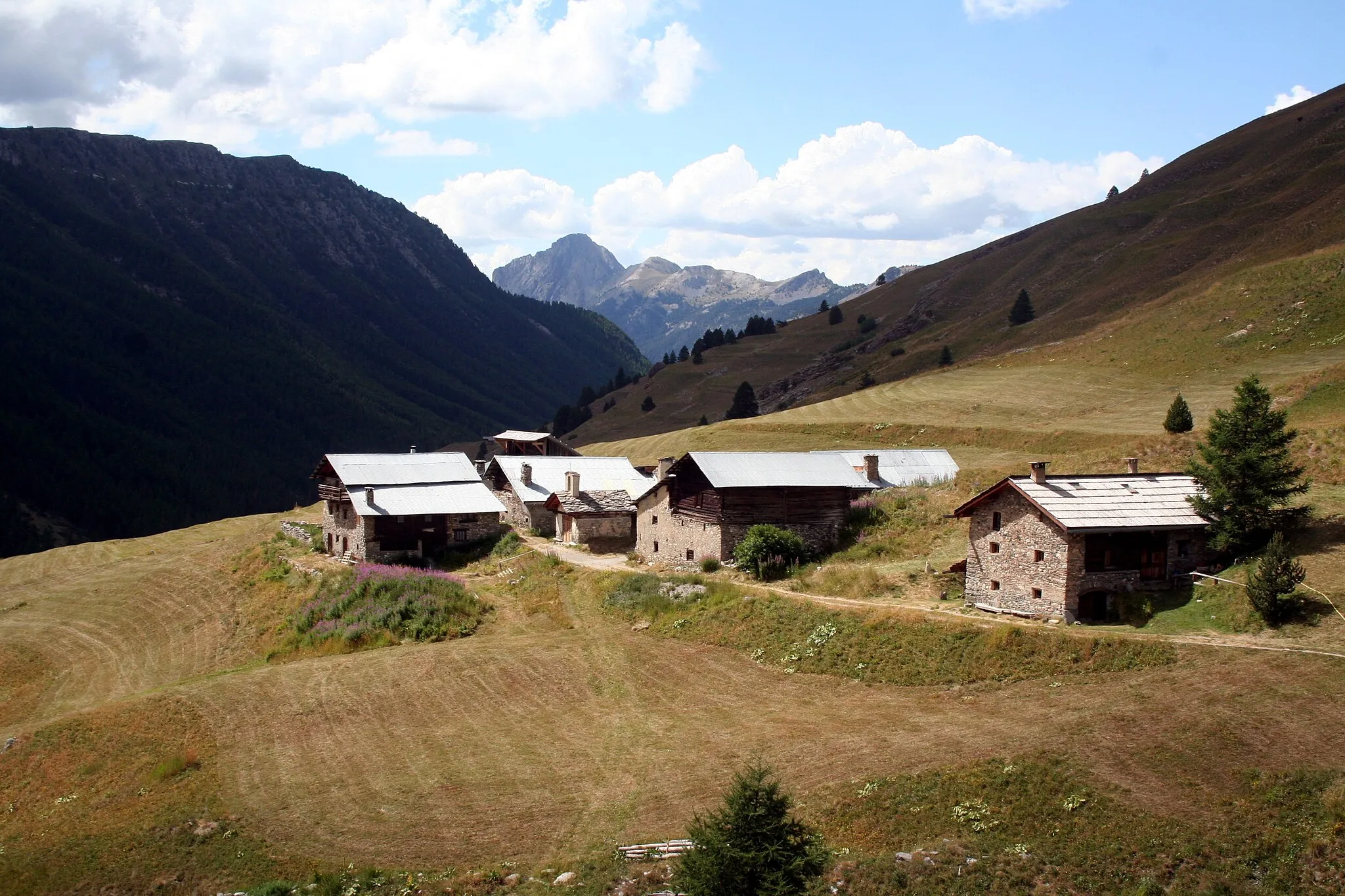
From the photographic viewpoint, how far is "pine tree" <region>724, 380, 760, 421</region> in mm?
142750

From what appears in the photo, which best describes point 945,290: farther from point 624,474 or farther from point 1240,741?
point 1240,741

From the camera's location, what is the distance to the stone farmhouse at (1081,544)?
109ft

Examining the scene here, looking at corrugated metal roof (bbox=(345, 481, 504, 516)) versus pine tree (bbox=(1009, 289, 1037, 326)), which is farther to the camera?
pine tree (bbox=(1009, 289, 1037, 326))

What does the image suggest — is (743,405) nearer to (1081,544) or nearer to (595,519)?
(595,519)

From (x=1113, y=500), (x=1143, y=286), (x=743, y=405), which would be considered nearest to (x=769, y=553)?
(x=1113, y=500)

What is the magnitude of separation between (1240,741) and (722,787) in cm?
1179

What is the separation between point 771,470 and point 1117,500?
19.4 m

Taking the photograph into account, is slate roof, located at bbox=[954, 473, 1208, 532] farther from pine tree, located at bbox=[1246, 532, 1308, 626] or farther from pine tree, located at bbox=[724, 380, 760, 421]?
pine tree, located at bbox=[724, 380, 760, 421]

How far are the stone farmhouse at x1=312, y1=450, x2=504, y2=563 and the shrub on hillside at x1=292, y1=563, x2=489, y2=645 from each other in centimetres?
673

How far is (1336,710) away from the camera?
23.5 m

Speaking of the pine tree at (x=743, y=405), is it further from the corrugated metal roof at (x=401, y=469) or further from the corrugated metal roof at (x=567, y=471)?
the corrugated metal roof at (x=401, y=469)

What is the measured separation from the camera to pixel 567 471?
68.9 metres

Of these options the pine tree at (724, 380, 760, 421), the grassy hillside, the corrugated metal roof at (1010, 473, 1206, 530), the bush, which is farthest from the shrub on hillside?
the pine tree at (724, 380, 760, 421)

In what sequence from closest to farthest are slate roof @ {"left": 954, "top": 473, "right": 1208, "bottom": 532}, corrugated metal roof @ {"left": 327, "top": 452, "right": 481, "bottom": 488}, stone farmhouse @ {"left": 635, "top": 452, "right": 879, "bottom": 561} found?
slate roof @ {"left": 954, "top": 473, "right": 1208, "bottom": 532}
stone farmhouse @ {"left": 635, "top": 452, "right": 879, "bottom": 561}
corrugated metal roof @ {"left": 327, "top": 452, "right": 481, "bottom": 488}
